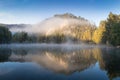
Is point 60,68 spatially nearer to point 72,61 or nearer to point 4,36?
point 72,61

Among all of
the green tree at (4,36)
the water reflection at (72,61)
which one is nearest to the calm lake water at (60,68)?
the water reflection at (72,61)

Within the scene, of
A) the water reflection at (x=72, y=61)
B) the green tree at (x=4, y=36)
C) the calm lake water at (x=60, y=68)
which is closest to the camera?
the calm lake water at (x=60, y=68)

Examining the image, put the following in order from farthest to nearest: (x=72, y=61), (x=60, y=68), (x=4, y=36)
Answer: (x=4, y=36)
(x=72, y=61)
(x=60, y=68)

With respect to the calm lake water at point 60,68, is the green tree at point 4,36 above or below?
above

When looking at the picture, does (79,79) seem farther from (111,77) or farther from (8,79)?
(8,79)

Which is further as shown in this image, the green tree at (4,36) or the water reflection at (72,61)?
the green tree at (4,36)

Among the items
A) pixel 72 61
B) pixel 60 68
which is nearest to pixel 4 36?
pixel 72 61

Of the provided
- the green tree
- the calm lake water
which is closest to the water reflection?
the calm lake water

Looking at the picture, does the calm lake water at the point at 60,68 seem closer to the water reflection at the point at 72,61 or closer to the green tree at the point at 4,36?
the water reflection at the point at 72,61

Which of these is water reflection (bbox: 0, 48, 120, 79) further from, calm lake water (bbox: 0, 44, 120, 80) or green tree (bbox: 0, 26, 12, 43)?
green tree (bbox: 0, 26, 12, 43)

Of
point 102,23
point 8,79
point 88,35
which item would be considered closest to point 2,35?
point 88,35

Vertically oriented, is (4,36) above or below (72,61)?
above

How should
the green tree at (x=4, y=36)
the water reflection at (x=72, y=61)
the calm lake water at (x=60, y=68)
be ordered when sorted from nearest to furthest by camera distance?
the calm lake water at (x=60, y=68) → the water reflection at (x=72, y=61) → the green tree at (x=4, y=36)

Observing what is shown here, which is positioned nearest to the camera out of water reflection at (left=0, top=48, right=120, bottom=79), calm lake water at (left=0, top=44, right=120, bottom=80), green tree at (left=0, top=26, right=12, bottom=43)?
calm lake water at (left=0, top=44, right=120, bottom=80)
